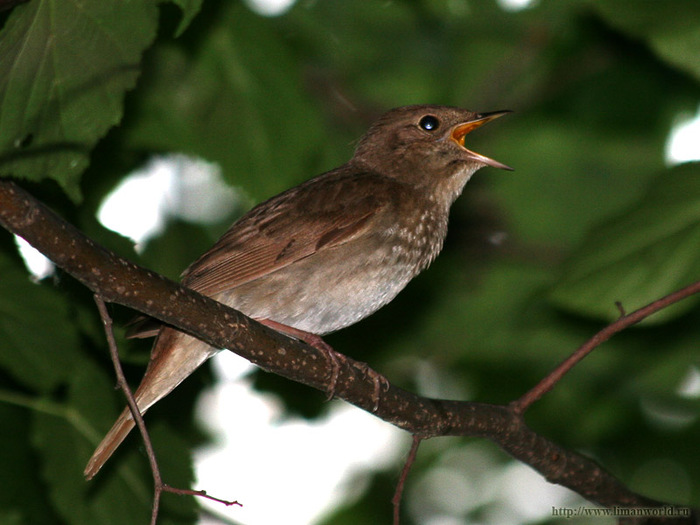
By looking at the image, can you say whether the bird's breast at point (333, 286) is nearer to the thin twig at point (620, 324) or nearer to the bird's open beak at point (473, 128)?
the bird's open beak at point (473, 128)

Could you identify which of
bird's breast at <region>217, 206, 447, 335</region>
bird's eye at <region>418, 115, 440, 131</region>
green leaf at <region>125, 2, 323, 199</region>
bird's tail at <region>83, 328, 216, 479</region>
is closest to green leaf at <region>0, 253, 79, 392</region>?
bird's tail at <region>83, 328, 216, 479</region>

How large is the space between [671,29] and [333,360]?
2.38m

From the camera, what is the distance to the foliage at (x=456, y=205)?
142 inches

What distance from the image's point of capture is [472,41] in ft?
22.7

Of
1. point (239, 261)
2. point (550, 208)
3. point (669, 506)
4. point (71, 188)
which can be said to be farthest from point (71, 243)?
point (550, 208)

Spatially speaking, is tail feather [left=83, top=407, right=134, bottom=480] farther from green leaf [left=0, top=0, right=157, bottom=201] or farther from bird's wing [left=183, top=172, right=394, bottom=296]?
green leaf [left=0, top=0, right=157, bottom=201]

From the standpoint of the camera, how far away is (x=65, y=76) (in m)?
3.48

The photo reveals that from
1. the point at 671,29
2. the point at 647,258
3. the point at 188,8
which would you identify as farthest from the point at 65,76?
the point at 671,29

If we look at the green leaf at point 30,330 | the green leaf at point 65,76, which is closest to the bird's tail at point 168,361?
the green leaf at point 30,330

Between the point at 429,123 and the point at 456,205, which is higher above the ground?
the point at 456,205

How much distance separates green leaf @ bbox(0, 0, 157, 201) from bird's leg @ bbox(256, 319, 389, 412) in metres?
1.16

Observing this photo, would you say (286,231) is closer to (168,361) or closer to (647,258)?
(168,361)

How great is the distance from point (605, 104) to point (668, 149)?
0.58 m

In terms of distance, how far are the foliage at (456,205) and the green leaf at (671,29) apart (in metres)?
0.01
